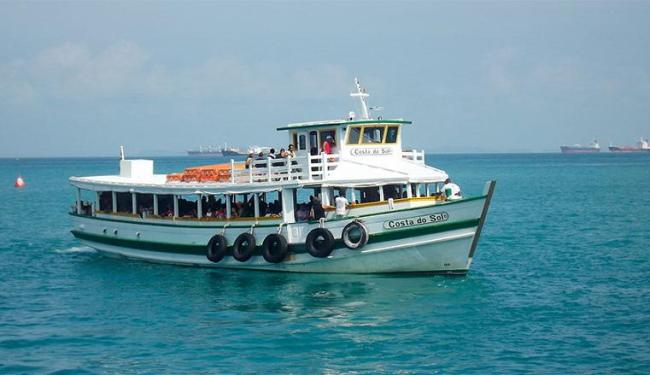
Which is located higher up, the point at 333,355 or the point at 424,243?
the point at 424,243

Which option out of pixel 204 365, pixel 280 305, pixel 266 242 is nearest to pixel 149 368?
pixel 204 365

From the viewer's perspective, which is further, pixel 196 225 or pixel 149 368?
pixel 196 225

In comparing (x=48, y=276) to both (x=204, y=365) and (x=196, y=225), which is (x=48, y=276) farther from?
(x=204, y=365)

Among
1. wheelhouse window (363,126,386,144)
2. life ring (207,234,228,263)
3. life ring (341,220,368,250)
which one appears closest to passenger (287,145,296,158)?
wheelhouse window (363,126,386,144)

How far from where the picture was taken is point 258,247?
2962 centimetres

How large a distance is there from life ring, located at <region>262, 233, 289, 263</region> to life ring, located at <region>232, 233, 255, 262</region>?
0.50 m

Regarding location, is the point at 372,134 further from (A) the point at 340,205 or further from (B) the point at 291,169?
(A) the point at 340,205

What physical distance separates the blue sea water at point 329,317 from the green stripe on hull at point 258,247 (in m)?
0.76

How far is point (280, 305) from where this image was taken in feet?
84.3

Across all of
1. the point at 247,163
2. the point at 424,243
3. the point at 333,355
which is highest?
the point at 247,163

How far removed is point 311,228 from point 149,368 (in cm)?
966

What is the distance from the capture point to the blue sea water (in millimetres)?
20391

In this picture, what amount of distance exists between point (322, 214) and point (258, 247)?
255cm

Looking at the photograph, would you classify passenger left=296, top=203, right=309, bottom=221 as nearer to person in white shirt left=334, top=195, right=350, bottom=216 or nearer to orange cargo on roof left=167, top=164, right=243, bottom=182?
person in white shirt left=334, top=195, right=350, bottom=216
